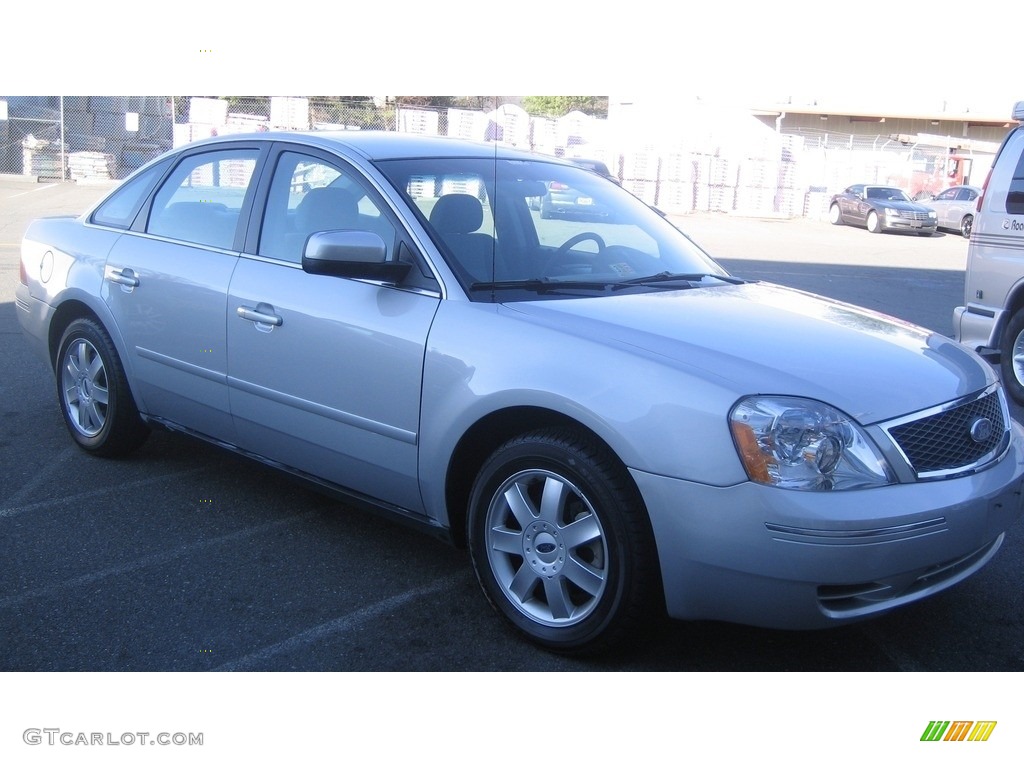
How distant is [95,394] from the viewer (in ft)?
16.5

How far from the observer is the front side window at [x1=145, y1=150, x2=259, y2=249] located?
439 centimetres

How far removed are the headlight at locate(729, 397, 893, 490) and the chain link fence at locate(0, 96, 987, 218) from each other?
1.78m

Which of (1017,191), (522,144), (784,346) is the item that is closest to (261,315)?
(522,144)

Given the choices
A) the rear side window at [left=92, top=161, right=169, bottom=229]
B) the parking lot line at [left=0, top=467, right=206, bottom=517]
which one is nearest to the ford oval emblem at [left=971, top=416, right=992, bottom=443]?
the parking lot line at [left=0, top=467, right=206, bottom=517]

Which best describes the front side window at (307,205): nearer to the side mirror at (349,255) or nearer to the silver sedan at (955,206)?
the side mirror at (349,255)

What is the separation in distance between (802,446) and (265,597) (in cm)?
199

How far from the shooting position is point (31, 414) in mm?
5984

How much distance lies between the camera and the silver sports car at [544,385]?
2865 mm

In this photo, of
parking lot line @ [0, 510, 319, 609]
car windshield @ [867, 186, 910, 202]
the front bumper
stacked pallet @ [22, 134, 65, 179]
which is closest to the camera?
the front bumper

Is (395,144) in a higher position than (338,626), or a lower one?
higher

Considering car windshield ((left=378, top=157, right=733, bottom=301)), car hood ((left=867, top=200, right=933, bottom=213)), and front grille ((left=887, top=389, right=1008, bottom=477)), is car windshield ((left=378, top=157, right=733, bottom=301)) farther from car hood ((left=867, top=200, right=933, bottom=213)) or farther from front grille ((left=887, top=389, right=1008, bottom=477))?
car hood ((left=867, top=200, right=933, bottom=213))

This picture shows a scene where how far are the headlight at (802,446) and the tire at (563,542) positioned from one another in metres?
0.38

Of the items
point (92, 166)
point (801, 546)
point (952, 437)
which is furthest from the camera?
point (92, 166)
